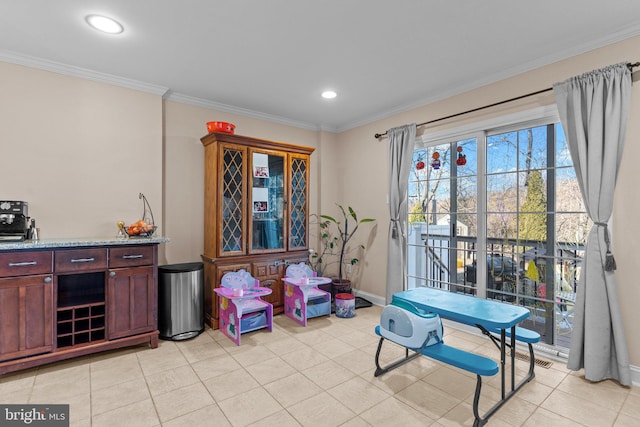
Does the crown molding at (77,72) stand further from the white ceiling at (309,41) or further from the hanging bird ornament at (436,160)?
the hanging bird ornament at (436,160)

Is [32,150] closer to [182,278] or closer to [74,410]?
[182,278]

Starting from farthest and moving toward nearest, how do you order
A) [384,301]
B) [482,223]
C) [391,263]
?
[384,301] → [391,263] → [482,223]

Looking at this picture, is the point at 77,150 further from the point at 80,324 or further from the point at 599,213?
the point at 599,213

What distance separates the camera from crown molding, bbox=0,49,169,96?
2791 millimetres

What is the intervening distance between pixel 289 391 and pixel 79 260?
81.2 inches

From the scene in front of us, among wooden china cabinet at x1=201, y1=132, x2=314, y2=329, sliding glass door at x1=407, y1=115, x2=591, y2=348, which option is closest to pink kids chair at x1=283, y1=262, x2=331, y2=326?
wooden china cabinet at x1=201, y1=132, x2=314, y2=329

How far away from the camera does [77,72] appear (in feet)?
10.0

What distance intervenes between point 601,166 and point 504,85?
119cm

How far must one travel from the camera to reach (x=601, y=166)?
97.2 inches

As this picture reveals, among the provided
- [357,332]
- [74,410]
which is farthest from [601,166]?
[74,410]

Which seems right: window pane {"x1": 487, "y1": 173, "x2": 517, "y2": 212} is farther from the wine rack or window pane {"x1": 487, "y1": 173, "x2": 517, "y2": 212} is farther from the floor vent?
the wine rack

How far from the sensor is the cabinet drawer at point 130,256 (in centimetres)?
279

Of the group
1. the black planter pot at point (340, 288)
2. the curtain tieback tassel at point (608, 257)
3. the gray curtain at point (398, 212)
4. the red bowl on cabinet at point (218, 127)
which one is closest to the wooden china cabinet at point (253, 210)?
the red bowl on cabinet at point (218, 127)

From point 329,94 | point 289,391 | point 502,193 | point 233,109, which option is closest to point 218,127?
point 233,109
